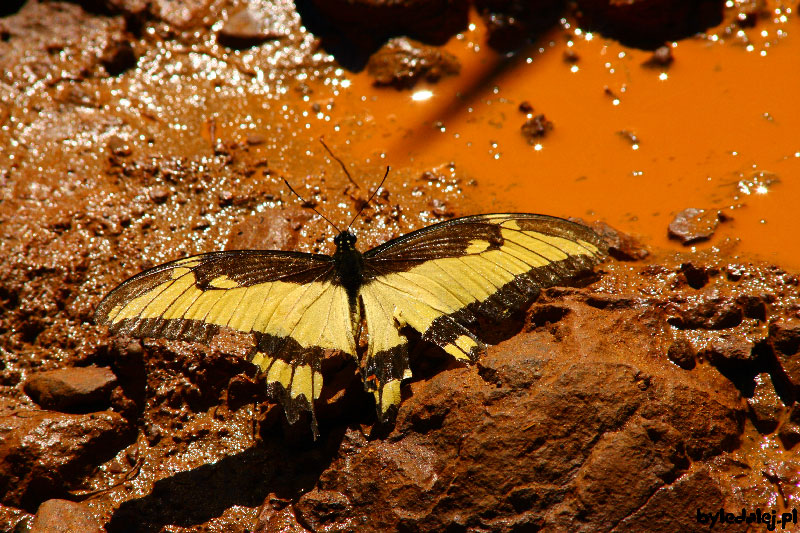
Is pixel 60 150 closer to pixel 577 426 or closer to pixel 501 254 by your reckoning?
pixel 501 254


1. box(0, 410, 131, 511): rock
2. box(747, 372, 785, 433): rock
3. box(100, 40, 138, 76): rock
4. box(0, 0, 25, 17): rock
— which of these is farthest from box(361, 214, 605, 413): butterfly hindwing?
box(0, 0, 25, 17): rock

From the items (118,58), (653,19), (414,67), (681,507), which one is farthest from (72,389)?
(653,19)

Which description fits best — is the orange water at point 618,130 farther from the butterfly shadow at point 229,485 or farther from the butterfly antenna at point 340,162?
the butterfly shadow at point 229,485

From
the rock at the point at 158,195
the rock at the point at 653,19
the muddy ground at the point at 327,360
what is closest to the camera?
the muddy ground at the point at 327,360

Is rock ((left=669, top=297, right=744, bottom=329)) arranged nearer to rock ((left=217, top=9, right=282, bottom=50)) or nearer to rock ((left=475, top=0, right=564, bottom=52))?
rock ((left=475, top=0, right=564, bottom=52))

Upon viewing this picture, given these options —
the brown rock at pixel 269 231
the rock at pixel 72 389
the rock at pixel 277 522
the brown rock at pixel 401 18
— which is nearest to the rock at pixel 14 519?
the rock at pixel 72 389

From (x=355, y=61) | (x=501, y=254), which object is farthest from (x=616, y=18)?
(x=501, y=254)

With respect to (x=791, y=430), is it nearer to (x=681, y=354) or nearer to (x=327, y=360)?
(x=681, y=354)
